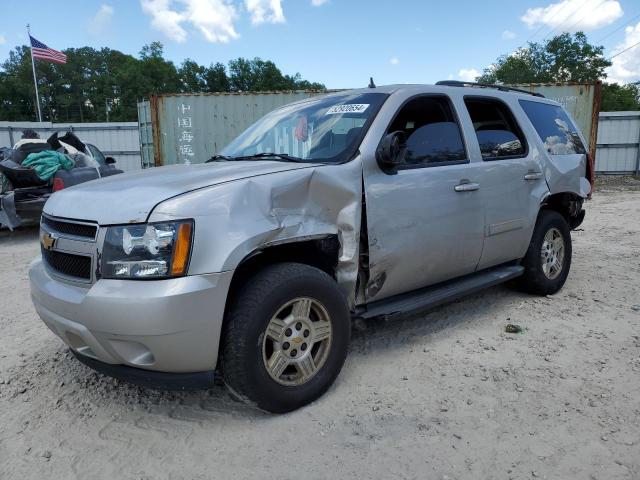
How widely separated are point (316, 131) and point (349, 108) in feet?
0.94

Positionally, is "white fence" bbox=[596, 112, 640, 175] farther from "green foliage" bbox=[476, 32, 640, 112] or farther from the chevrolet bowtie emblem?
"green foliage" bbox=[476, 32, 640, 112]

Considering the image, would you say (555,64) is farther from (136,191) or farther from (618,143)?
(136,191)

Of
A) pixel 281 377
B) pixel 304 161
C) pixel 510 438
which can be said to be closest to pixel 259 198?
pixel 304 161

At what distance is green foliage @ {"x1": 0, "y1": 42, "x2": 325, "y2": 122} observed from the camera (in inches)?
2761

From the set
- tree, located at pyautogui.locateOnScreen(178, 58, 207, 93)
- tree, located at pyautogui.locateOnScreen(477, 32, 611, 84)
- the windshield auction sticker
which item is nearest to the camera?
the windshield auction sticker

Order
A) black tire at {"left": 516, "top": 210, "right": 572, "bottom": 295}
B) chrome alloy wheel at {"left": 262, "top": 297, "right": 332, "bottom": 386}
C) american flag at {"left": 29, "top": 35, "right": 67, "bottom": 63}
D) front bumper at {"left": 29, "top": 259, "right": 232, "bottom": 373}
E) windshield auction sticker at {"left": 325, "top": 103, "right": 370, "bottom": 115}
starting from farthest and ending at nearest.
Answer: american flag at {"left": 29, "top": 35, "right": 67, "bottom": 63} → black tire at {"left": 516, "top": 210, "right": 572, "bottom": 295} → windshield auction sticker at {"left": 325, "top": 103, "right": 370, "bottom": 115} → chrome alloy wheel at {"left": 262, "top": 297, "right": 332, "bottom": 386} → front bumper at {"left": 29, "top": 259, "right": 232, "bottom": 373}

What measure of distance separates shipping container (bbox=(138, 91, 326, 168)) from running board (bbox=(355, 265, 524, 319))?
9731 mm

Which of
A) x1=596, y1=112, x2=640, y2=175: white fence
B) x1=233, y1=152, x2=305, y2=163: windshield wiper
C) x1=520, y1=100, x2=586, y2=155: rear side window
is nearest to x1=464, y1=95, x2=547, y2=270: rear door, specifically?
x1=520, y1=100, x2=586, y2=155: rear side window

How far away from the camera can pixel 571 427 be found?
2490 millimetres

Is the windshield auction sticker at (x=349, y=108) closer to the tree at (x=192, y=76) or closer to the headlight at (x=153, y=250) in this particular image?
the headlight at (x=153, y=250)

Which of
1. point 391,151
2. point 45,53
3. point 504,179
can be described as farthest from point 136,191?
point 45,53

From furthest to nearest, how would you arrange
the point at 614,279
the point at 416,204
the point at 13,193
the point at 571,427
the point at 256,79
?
the point at 256,79 < the point at 13,193 < the point at 614,279 < the point at 416,204 < the point at 571,427

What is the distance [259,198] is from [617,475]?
2106mm

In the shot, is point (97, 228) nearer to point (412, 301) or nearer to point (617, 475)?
point (412, 301)
